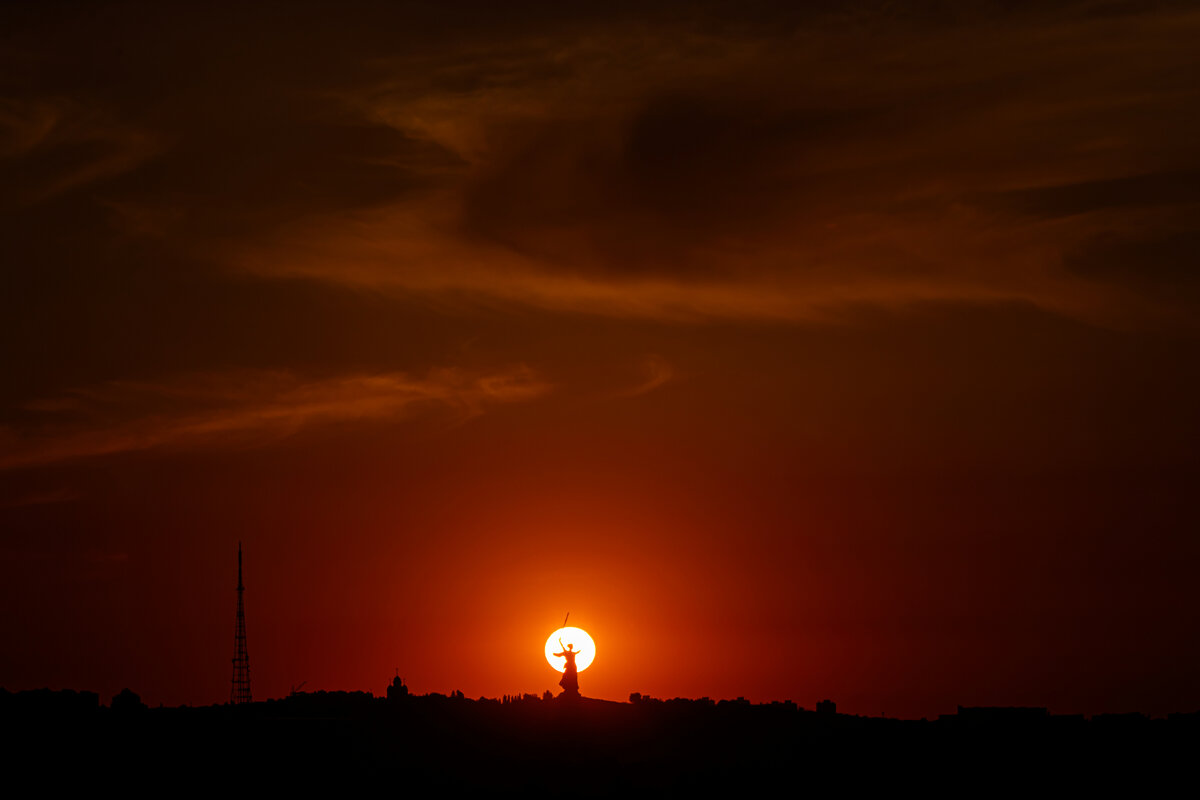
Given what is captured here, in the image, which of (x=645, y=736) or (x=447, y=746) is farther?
(x=645, y=736)

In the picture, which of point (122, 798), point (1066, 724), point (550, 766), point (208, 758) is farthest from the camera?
point (1066, 724)

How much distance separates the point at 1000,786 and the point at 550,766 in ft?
107

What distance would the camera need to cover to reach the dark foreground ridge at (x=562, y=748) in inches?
4924

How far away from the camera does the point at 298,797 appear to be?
12050 cm

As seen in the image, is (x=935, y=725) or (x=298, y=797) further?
(x=935, y=725)

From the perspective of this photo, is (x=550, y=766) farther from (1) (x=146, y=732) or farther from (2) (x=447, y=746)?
(1) (x=146, y=732)

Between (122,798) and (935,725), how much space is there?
65.7 meters

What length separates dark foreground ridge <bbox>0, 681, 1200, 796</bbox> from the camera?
125 metres

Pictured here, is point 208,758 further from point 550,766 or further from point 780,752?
point 780,752

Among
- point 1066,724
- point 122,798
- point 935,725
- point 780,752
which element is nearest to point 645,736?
point 780,752

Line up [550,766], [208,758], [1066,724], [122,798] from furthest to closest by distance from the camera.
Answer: [1066,724] < [550,766] < [208,758] < [122,798]

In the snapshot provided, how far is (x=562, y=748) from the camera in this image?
451ft

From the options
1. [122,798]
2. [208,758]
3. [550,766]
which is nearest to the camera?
[122,798]

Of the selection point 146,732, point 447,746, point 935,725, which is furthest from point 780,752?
point 146,732
